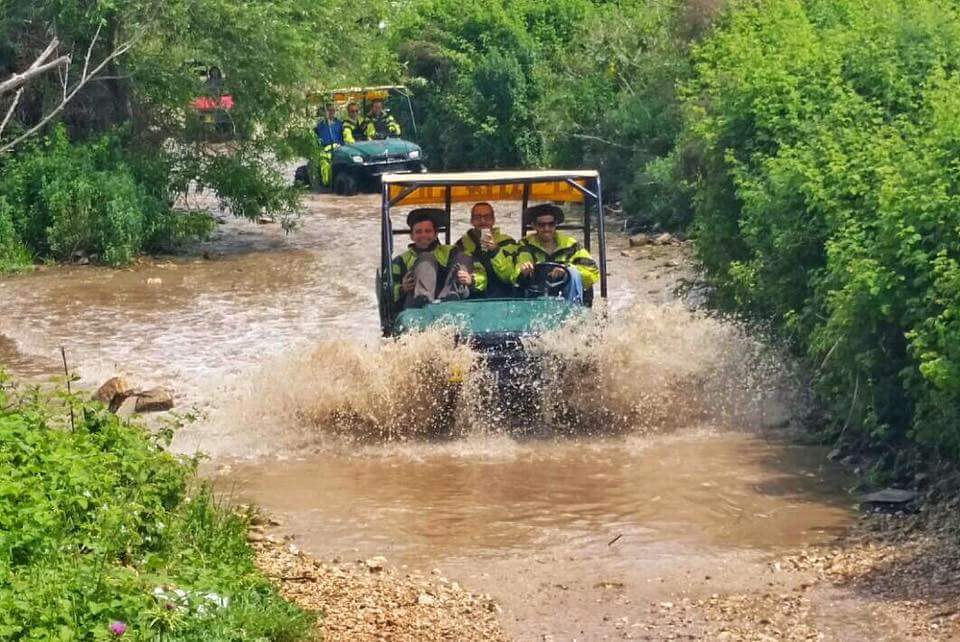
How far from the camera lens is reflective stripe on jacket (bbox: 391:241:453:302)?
13.3m

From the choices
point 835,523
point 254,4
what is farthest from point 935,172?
point 254,4

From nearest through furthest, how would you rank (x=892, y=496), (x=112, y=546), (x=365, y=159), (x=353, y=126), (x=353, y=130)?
(x=112, y=546)
(x=892, y=496)
(x=365, y=159)
(x=353, y=126)
(x=353, y=130)

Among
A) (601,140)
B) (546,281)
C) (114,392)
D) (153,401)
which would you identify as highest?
(601,140)

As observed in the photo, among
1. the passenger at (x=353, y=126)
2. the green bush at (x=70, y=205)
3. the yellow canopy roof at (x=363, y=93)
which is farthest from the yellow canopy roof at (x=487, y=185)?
the passenger at (x=353, y=126)

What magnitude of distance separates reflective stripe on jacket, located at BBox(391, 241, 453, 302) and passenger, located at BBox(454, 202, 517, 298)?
0.11m

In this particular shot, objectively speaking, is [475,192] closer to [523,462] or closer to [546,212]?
[546,212]

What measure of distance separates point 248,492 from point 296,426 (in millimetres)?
1531

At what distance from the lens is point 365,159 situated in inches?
1126

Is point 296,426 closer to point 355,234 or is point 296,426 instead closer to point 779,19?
point 779,19

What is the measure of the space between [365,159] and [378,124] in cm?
99

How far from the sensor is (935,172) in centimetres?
1050

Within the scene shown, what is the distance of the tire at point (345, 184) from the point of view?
95.2 feet

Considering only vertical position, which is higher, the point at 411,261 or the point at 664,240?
the point at 411,261

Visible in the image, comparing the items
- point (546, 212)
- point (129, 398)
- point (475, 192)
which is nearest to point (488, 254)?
point (546, 212)
